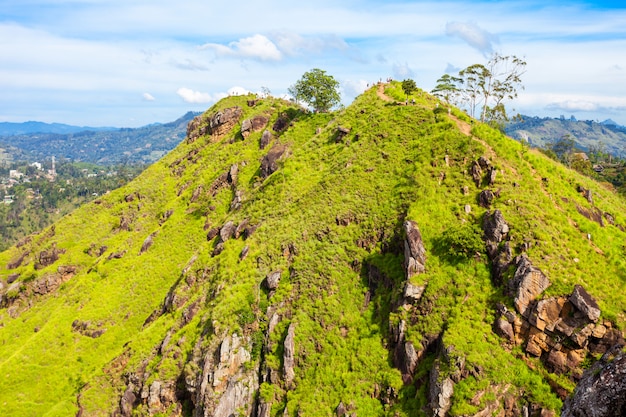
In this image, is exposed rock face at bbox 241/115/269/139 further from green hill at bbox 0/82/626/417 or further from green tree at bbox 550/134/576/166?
green tree at bbox 550/134/576/166

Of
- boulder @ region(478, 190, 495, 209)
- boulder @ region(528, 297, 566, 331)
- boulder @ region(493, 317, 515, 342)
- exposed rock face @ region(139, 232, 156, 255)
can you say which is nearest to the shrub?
boulder @ region(478, 190, 495, 209)

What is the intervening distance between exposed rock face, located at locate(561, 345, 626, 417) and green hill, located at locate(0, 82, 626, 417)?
10.6 metres

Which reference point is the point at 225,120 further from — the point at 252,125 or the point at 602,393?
the point at 602,393

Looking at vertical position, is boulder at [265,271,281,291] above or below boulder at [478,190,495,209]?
below

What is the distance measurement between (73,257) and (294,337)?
60.0 metres

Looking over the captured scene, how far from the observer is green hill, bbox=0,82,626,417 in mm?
26047

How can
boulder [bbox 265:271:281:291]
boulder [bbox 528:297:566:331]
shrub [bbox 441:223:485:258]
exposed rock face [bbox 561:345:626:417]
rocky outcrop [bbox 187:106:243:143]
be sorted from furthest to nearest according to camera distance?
rocky outcrop [bbox 187:106:243:143] → boulder [bbox 265:271:281:291] → shrub [bbox 441:223:485:258] → boulder [bbox 528:297:566:331] → exposed rock face [bbox 561:345:626:417]

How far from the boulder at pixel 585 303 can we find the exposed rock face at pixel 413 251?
11.2 m

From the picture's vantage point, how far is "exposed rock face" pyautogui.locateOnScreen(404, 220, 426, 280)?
3222 centimetres

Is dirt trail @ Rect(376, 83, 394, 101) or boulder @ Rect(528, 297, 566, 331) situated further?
dirt trail @ Rect(376, 83, 394, 101)

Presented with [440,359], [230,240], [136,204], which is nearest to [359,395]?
[440,359]

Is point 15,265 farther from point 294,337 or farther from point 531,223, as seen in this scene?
point 531,223

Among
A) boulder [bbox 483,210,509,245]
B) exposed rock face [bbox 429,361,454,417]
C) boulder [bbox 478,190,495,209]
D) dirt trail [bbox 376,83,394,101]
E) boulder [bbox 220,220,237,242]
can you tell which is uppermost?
dirt trail [bbox 376,83,394,101]

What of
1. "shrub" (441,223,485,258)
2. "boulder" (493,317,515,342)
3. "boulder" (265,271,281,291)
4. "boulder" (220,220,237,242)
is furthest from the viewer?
"boulder" (220,220,237,242)
